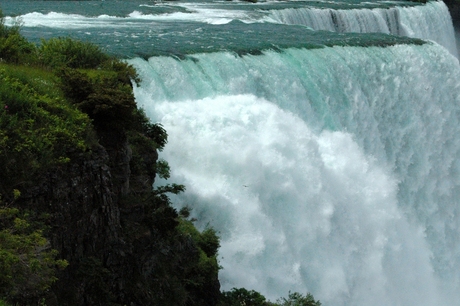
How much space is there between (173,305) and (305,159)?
5.64 metres

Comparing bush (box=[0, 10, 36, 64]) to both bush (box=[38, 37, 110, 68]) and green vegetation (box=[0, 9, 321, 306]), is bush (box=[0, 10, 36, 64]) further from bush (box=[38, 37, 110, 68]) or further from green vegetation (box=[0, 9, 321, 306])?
bush (box=[38, 37, 110, 68])

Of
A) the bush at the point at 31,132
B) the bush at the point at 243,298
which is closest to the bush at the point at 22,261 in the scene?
the bush at the point at 31,132

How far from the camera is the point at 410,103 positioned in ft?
70.7

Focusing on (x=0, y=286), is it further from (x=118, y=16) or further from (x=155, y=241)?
(x=118, y=16)

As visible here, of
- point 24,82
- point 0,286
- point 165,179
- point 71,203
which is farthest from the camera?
point 165,179

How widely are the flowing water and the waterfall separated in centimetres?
356

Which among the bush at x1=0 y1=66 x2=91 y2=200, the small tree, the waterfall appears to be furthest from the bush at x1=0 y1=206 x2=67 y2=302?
the waterfall

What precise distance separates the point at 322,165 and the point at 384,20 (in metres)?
19.3

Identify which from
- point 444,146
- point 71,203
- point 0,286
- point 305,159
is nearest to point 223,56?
point 305,159

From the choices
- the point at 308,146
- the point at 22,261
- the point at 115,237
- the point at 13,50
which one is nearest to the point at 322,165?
the point at 308,146

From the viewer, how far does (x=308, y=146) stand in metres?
15.9

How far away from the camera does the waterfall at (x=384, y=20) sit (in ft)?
98.7

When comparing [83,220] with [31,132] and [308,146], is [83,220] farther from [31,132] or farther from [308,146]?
[308,146]

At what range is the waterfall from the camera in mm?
30094
